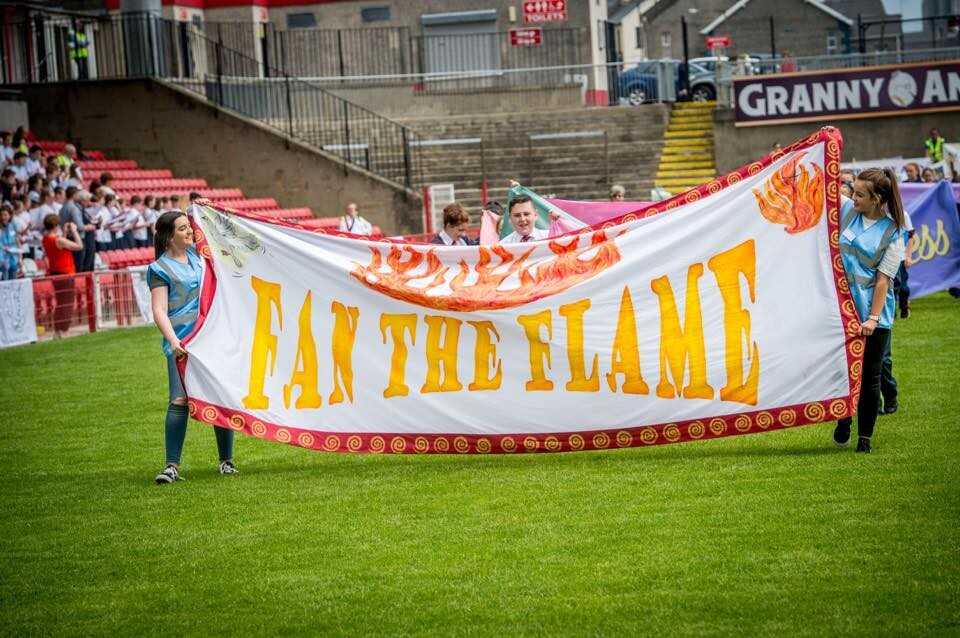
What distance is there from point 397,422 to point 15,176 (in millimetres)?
17861

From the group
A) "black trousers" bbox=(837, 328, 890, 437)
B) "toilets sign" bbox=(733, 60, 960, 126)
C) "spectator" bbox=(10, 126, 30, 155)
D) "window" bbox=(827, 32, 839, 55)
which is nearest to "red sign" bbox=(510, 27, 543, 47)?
"toilets sign" bbox=(733, 60, 960, 126)

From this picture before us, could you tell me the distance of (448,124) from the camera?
38969 mm

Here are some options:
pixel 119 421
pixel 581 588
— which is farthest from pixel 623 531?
pixel 119 421

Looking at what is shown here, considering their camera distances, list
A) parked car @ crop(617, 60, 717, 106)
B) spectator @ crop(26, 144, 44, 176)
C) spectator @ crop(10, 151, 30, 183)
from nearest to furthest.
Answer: spectator @ crop(10, 151, 30, 183) < spectator @ crop(26, 144, 44, 176) < parked car @ crop(617, 60, 717, 106)

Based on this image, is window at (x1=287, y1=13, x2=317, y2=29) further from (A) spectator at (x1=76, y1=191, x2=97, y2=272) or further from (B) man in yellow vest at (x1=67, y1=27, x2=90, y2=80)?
(A) spectator at (x1=76, y1=191, x2=97, y2=272)

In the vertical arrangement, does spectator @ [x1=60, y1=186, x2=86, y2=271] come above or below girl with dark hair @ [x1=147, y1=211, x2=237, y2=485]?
above

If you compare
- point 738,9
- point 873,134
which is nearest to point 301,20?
point 873,134

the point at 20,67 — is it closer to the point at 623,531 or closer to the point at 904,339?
the point at 904,339

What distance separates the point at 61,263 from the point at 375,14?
79.9 feet

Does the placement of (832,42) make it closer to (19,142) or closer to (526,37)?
(526,37)

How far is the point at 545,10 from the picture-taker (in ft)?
143

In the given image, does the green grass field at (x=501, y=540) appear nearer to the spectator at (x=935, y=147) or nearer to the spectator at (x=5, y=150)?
the spectator at (x=5, y=150)

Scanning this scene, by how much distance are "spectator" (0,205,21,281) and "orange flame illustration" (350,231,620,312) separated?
13352 millimetres

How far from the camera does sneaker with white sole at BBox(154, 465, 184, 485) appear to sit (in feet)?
32.9
